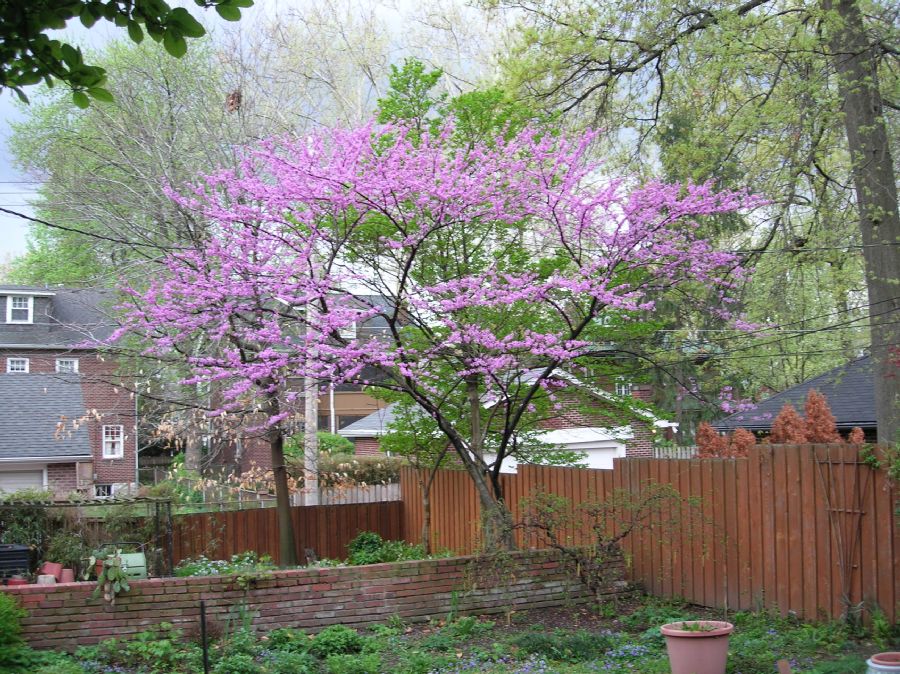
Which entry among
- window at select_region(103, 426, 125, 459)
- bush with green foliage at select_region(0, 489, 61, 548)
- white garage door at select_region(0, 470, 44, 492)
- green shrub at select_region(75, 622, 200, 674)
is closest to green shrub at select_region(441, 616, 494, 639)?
green shrub at select_region(75, 622, 200, 674)

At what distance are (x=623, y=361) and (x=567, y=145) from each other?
10.4 ft

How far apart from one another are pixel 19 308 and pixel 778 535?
30150 millimetres

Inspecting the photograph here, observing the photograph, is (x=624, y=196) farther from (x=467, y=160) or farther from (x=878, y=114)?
(x=878, y=114)

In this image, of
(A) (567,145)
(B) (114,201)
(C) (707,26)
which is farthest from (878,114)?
(B) (114,201)

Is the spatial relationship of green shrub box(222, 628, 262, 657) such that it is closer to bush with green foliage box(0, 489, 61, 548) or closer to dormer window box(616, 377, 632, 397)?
bush with green foliage box(0, 489, 61, 548)

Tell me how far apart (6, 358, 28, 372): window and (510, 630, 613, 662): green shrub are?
93.1ft

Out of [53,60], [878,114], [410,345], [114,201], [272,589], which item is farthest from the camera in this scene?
[114,201]

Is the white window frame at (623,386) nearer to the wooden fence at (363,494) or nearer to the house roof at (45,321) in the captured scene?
the wooden fence at (363,494)

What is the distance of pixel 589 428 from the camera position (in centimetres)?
2008

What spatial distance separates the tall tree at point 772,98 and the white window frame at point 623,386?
7.50ft

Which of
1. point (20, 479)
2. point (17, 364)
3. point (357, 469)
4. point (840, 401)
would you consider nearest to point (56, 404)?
point (20, 479)

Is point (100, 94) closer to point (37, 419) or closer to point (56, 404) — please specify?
point (37, 419)

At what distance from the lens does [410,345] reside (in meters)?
12.4

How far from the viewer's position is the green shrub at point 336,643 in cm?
809
